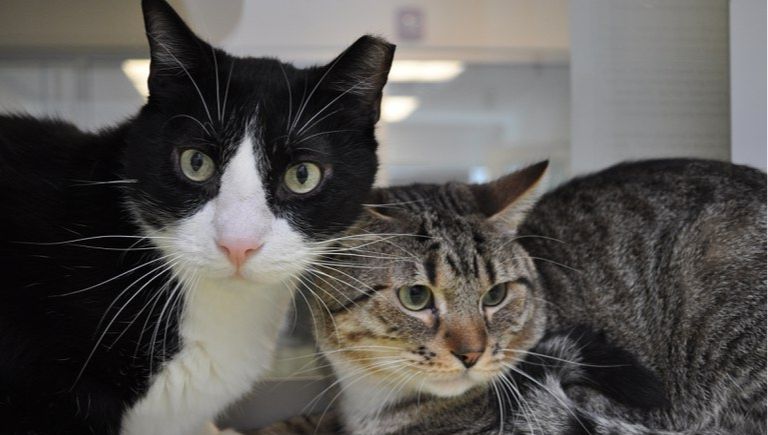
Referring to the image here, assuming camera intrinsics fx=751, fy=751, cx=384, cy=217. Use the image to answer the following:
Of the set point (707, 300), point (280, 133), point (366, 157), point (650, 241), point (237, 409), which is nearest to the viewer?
point (280, 133)

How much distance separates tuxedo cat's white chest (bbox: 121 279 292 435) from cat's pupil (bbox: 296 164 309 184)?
241mm

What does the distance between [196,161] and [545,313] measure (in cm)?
93

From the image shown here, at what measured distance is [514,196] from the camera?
71.3 inches

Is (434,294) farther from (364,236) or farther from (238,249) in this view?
(238,249)

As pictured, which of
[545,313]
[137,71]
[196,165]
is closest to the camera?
[196,165]

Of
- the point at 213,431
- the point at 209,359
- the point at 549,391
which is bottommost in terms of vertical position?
the point at 213,431

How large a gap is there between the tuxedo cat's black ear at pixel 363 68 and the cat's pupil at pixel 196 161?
1.09 feet

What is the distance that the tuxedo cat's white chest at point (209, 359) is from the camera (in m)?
1.60

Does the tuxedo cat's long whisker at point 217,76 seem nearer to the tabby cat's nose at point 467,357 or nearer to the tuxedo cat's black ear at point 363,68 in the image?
the tuxedo cat's black ear at point 363,68

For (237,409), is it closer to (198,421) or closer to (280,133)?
(198,421)

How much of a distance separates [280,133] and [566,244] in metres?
0.90

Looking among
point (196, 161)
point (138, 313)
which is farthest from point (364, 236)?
point (138, 313)

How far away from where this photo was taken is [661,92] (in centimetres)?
241

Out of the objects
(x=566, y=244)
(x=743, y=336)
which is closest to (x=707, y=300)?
(x=743, y=336)
